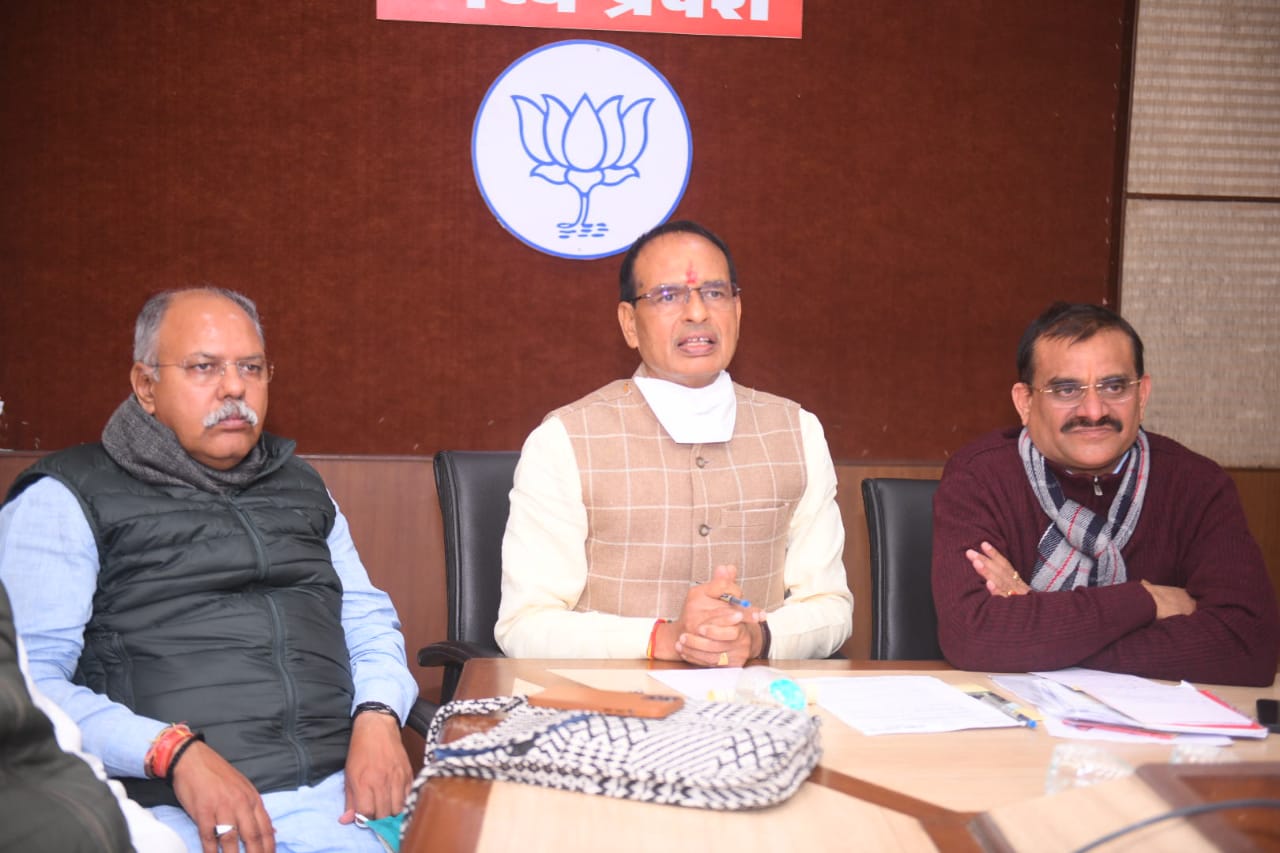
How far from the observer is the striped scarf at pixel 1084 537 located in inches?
88.4

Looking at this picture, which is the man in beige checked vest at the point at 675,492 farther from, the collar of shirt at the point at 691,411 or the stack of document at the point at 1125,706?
the stack of document at the point at 1125,706

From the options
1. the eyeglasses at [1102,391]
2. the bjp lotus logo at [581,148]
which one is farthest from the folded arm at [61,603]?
the eyeglasses at [1102,391]

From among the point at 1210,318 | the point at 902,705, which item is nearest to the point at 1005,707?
the point at 902,705

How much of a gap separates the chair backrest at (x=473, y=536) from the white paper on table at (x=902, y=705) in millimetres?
855

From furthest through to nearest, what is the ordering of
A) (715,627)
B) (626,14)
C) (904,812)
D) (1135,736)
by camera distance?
(626,14) → (715,627) → (1135,736) → (904,812)

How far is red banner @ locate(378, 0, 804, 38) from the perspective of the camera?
10.3 feet

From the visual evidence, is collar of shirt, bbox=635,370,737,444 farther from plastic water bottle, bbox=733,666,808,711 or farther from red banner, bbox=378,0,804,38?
red banner, bbox=378,0,804,38

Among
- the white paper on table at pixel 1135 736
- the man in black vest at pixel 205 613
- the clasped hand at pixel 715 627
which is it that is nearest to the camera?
the white paper on table at pixel 1135 736

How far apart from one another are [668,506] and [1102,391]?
36.5 inches

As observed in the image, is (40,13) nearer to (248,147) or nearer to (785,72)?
(248,147)

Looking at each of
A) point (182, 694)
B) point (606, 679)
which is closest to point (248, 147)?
point (182, 694)

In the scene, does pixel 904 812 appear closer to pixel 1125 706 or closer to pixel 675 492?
pixel 1125 706

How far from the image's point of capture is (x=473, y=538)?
2422 mm

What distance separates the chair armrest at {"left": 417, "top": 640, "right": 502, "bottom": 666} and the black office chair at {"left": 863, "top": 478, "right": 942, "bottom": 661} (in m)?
0.84
